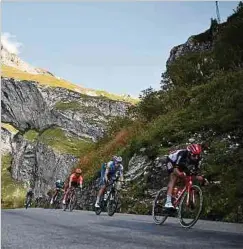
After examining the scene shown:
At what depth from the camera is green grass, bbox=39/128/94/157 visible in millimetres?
86312

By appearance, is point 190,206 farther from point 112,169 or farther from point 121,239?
point 112,169

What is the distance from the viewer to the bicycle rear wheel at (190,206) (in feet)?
31.7

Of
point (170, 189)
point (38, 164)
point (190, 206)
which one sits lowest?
point (190, 206)

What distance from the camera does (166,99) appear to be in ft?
80.7

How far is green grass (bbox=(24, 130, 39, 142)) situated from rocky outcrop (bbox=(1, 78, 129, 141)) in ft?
4.34

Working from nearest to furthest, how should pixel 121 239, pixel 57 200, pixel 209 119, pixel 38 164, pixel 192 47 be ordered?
pixel 121 239
pixel 209 119
pixel 57 200
pixel 192 47
pixel 38 164

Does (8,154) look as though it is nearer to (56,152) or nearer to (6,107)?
(6,107)

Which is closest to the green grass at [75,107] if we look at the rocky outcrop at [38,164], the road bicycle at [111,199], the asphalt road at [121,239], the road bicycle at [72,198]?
the rocky outcrop at [38,164]

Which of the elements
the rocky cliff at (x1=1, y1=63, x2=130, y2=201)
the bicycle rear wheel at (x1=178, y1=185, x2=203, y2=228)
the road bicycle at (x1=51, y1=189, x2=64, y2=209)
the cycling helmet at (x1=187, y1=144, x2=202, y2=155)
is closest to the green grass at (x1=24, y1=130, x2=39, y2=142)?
the rocky cliff at (x1=1, y1=63, x2=130, y2=201)

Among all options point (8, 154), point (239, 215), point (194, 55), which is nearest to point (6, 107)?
point (8, 154)

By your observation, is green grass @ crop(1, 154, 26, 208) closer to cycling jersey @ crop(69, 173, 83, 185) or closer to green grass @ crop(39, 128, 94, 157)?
green grass @ crop(39, 128, 94, 157)

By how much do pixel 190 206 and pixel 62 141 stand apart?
8220 centimetres

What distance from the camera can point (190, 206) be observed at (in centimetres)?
983

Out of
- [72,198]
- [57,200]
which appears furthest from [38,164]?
[72,198]
